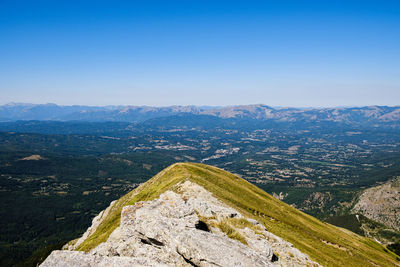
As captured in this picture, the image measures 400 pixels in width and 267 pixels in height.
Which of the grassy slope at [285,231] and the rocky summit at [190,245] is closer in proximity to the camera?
the rocky summit at [190,245]

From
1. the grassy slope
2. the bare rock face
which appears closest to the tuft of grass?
the bare rock face

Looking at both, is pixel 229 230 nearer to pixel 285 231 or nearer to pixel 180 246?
pixel 180 246

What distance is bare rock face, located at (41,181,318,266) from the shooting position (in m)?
27.0

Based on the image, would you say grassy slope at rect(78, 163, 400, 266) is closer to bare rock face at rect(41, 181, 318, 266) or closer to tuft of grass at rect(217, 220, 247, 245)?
bare rock face at rect(41, 181, 318, 266)

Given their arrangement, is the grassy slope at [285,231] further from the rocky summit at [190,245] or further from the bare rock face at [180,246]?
the bare rock face at [180,246]

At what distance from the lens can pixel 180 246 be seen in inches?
1095

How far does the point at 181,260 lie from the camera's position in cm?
2705

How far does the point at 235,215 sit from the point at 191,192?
23.8 meters

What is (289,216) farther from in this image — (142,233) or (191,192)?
(142,233)

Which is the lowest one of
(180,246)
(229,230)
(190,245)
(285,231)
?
(285,231)

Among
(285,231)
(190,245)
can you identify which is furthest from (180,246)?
(285,231)

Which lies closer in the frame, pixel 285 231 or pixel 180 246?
pixel 180 246

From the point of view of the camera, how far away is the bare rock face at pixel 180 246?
1063 inches

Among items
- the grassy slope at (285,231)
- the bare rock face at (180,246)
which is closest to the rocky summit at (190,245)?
the bare rock face at (180,246)
